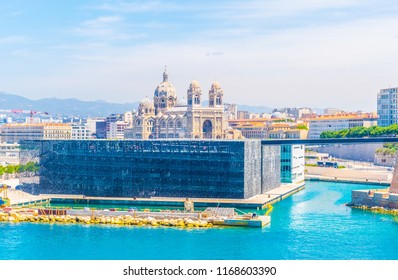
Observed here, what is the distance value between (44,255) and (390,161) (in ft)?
177

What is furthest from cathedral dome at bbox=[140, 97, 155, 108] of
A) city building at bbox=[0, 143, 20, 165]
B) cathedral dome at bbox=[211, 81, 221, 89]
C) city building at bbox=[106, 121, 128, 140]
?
city building at bbox=[106, 121, 128, 140]

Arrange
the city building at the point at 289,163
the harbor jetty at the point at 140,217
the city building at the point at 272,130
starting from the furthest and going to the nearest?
the city building at the point at 272,130
the city building at the point at 289,163
the harbor jetty at the point at 140,217

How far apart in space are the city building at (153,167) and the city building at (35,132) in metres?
68.4

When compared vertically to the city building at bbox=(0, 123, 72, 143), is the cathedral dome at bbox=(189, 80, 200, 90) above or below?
above

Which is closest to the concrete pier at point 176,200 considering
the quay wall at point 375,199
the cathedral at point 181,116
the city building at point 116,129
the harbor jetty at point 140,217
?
the harbor jetty at point 140,217

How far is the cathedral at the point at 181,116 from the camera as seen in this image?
293 ft

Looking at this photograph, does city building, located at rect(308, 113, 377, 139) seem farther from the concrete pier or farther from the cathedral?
the concrete pier

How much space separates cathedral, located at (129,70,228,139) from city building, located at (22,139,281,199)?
40.0m

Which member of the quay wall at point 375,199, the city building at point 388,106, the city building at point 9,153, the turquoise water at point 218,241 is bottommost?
the turquoise water at point 218,241

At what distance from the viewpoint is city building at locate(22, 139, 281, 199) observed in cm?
4412

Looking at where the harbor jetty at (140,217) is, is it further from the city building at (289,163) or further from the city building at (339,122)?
the city building at (339,122)

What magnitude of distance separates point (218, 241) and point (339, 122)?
81.2m

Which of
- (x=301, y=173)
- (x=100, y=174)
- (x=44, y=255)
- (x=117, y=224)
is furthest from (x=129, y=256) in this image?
(x=301, y=173)

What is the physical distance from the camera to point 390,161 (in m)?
76.4
